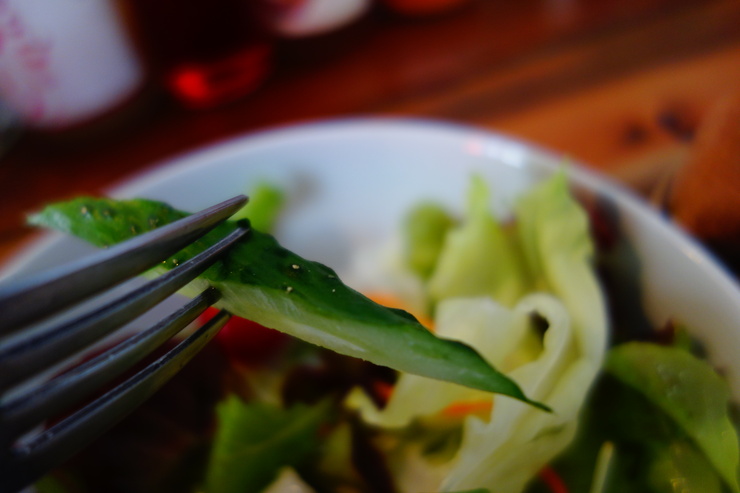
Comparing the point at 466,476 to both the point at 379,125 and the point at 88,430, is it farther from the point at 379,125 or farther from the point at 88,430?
the point at 379,125

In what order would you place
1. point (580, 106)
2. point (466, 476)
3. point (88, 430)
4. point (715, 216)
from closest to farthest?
point (88, 430)
point (466, 476)
point (715, 216)
point (580, 106)

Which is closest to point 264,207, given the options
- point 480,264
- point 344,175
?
point 344,175

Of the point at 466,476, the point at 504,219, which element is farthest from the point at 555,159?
the point at 466,476

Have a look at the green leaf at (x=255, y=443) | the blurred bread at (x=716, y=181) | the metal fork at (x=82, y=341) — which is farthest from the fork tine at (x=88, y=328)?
the blurred bread at (x=716, y=181)

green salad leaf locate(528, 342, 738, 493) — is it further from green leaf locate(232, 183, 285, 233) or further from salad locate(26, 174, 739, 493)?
green leaf locate(232, 183, 285, 233)

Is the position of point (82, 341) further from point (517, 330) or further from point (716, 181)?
point (716, 181)

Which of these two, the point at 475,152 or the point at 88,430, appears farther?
the point at 475,152

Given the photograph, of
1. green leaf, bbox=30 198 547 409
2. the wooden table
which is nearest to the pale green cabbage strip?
green leaf, bbox=30 198 547 409
